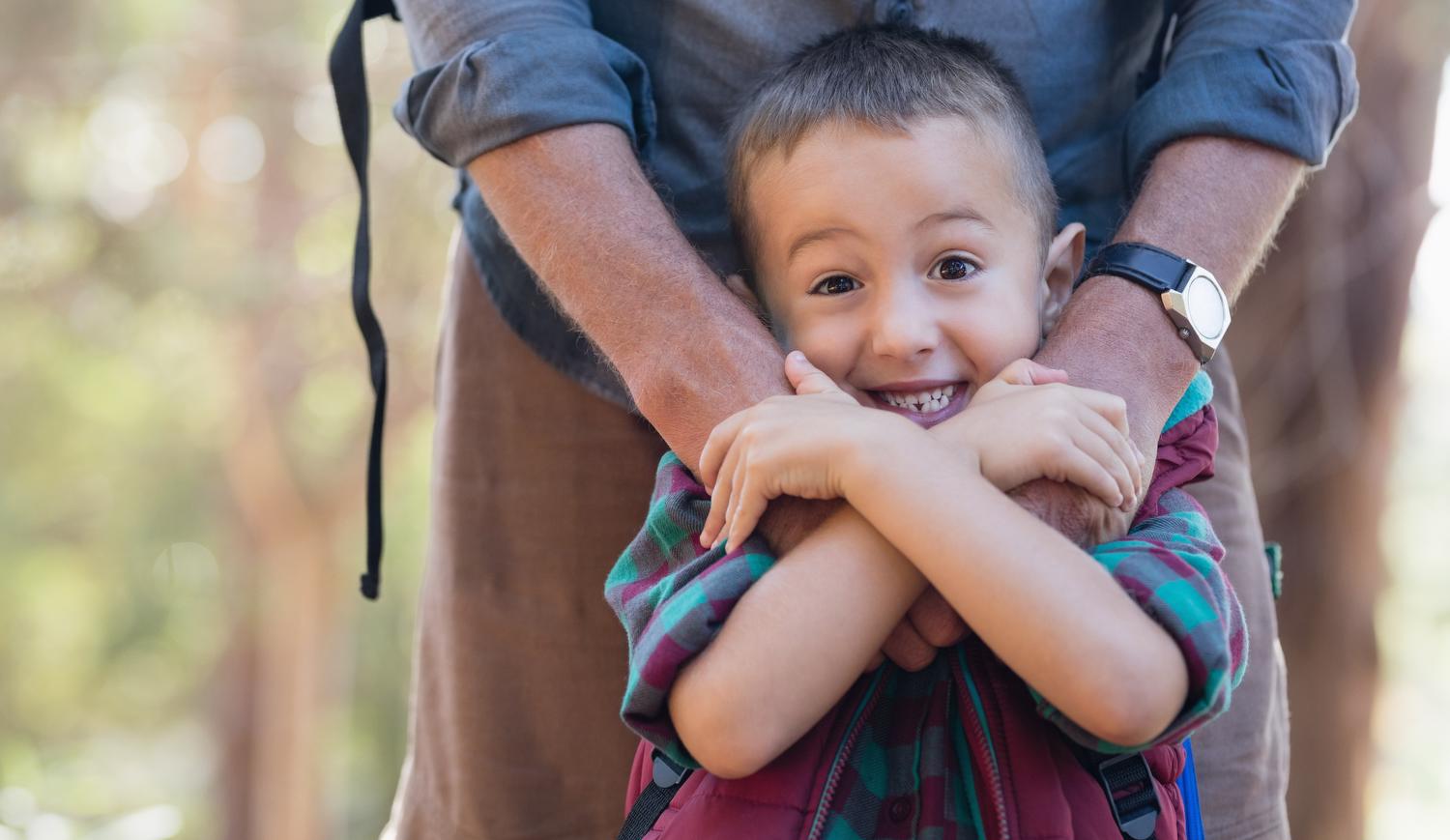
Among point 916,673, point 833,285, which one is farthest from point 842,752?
point 833,285

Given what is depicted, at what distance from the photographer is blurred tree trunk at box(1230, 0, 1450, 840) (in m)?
3.17

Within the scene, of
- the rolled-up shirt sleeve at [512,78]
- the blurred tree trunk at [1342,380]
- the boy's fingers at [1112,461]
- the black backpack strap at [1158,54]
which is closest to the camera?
the boy's fingers at [1112,461]

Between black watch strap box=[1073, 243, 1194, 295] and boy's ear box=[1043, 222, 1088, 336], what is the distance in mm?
73

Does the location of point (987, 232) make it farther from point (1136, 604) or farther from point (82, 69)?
point (82, 69)

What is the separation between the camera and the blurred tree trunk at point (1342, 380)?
317 centimetres

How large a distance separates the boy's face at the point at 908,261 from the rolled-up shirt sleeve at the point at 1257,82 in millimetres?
267

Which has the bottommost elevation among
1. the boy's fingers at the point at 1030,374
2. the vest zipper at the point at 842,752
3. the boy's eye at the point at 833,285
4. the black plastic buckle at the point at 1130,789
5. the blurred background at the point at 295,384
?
the blurred background at the point at 295,384

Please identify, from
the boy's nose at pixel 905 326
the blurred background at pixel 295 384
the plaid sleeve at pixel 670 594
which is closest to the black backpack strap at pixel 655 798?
the plaid sleeve at pixel 670 594

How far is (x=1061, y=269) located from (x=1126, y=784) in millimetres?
589

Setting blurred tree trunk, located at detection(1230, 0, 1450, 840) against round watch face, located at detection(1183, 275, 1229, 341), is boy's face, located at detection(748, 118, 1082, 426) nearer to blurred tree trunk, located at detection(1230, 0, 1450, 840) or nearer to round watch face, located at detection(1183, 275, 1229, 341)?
round watch face, located at detection(1183, 275, 1229, 341)

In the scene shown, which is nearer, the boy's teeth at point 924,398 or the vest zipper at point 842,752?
the vest zipper at point 842,752

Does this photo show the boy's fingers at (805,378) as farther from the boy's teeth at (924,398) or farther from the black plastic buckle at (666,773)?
the black plastic buckle at (666,773)

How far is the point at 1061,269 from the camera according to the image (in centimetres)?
145

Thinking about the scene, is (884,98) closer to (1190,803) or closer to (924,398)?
(924,398)
